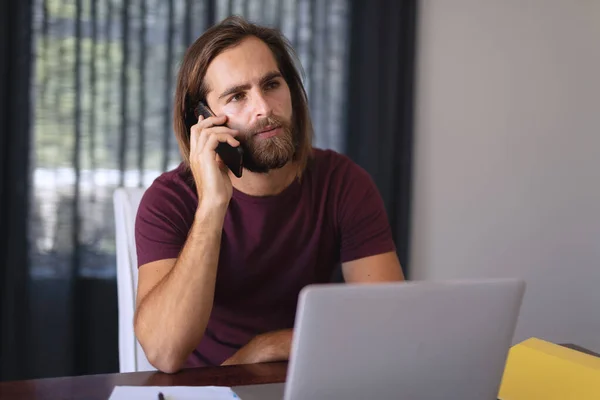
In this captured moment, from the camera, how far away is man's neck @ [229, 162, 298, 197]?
170cm

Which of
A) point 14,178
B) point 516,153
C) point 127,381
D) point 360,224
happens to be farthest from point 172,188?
point 516,153

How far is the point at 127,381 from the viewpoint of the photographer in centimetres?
112

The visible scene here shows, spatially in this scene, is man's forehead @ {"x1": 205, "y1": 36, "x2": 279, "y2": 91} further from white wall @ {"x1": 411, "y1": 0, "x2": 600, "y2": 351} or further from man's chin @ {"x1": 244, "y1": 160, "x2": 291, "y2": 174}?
white wall @ {"x1": 411, "y1": 0, "x2": 600, "y2": 351}

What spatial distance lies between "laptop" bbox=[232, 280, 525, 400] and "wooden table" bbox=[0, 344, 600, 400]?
11.9 inches

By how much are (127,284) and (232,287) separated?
0.23 metres

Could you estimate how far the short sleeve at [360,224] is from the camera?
1677mm

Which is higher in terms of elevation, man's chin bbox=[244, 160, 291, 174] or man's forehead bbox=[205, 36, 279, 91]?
man's forehead bbox=[205, 36, 279, 91]

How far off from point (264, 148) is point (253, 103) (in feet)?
0.33

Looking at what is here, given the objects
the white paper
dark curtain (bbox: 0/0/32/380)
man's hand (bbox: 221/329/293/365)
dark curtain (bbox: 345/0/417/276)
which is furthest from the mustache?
dark curtain (bbox: 345/0/417/276)

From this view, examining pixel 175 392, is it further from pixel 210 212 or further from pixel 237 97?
pixel 237 97

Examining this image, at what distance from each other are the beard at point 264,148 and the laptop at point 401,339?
2.62 ft

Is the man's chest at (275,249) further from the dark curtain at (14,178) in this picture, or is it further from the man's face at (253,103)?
the dark curtain at (14,178)

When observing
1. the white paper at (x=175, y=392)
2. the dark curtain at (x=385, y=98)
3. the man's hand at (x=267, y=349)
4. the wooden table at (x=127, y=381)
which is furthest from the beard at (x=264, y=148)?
the dark curtain at (x=385, y=98)

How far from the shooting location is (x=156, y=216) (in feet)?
5.05
